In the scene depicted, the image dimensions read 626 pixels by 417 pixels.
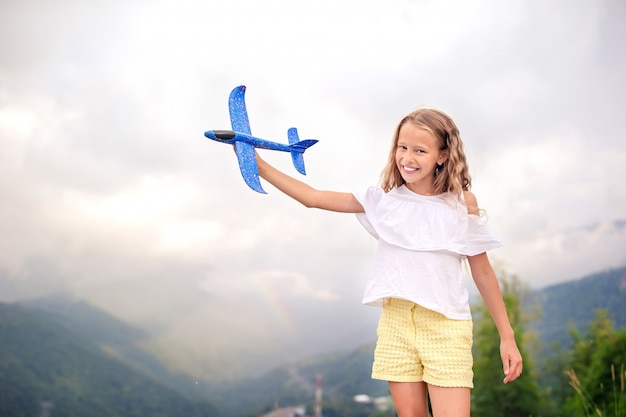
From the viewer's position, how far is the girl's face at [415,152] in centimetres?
260

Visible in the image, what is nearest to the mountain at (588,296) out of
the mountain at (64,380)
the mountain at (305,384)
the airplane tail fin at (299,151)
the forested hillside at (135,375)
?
the forested hillside at (135,375)

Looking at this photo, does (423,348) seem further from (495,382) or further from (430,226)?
(495,382)

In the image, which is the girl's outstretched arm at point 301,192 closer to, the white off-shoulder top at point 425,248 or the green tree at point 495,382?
the white off-shoulder top at point 425,248

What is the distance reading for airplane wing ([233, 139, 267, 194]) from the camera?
2.57 metres

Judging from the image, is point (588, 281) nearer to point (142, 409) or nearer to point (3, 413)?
point (142, 409)

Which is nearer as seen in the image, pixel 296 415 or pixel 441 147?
pixel 441 147

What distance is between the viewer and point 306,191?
2.66m

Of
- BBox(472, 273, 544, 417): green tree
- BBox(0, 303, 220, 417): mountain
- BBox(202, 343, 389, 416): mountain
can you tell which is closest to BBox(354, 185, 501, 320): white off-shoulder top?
BBox(472, 273, 544, 417): green tree

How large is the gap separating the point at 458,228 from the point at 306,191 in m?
0.71

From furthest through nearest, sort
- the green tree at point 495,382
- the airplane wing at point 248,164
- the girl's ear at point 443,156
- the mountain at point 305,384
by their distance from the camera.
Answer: the mountain at point 305,384 < the green tree at point 495,382 < the girl's ear at point 443,156 < the airplane wing at point 248,164

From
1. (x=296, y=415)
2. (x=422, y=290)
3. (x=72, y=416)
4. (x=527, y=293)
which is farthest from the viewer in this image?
(x=296, y=415)

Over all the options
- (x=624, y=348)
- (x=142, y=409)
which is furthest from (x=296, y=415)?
(x=624, y=348)

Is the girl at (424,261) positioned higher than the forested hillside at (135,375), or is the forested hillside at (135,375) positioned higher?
the forested hillside at (135,375)

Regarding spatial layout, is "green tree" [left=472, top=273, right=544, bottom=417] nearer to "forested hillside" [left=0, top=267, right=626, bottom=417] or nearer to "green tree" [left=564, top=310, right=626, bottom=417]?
"green tree" [left=564, top=310, right=626, bottom=417]
